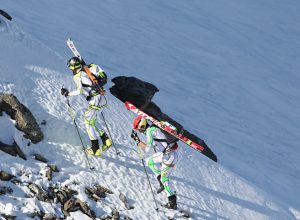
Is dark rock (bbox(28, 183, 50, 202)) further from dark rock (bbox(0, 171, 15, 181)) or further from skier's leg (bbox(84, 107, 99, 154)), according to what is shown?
skier's leg (bbox(84, 107, 99, 154))

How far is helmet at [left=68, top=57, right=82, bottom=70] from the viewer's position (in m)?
13.3

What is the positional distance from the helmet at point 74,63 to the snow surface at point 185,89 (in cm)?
200

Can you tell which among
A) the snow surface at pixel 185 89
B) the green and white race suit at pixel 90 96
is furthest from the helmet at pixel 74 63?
the snow surface at pixel 185 89

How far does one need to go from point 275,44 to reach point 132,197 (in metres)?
43.1

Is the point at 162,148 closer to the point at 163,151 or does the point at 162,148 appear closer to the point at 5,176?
the point at 163,151

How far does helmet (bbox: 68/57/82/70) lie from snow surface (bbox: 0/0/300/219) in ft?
6.57

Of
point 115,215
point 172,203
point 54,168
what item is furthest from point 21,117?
point 172,203

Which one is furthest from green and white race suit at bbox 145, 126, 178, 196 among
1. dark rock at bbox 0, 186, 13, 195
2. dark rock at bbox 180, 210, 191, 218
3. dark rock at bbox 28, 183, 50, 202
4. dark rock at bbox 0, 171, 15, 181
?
dark rock at bbox 0, 186, 13, 195

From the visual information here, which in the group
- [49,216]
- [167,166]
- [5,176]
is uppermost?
[167,166]

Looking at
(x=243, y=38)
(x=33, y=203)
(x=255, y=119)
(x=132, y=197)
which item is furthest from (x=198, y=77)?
(x=33, y=203)

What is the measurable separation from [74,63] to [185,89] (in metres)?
21.1

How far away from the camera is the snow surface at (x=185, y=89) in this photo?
13500 mm

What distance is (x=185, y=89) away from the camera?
111 ft

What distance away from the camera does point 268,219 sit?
615 inches
